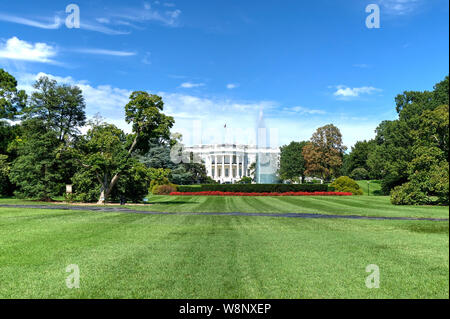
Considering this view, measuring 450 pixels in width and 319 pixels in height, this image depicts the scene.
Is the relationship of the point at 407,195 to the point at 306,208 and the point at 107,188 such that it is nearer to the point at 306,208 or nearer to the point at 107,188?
the point at 306,208

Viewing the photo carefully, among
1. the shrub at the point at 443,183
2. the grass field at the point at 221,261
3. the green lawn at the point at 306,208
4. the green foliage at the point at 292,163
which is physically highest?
the green foliage at the point at 292,163

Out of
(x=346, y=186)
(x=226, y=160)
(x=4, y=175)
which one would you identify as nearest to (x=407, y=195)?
(x=346, y=186)

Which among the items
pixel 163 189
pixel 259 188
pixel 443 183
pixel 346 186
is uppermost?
pixel 443 183

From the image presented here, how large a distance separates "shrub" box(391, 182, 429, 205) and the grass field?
7.53 m

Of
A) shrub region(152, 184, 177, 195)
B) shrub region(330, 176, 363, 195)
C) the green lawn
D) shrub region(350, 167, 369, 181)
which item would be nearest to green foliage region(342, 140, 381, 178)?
shrub region(350, 167, 369, 181)

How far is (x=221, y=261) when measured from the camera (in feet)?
28.2

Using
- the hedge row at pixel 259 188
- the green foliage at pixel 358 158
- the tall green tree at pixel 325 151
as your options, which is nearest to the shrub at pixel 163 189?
the hedge row at pixel 259 188

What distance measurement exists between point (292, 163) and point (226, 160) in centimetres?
5710

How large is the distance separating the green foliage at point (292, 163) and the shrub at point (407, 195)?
5223 cm

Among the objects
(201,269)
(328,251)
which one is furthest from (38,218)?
(328,251)

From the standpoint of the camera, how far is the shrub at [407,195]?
824 inches

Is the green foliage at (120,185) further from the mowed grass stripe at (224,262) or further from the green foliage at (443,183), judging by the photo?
the green foliage at (443,183)

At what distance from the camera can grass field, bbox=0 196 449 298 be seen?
614 centimetres

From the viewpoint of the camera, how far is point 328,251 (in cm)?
968
